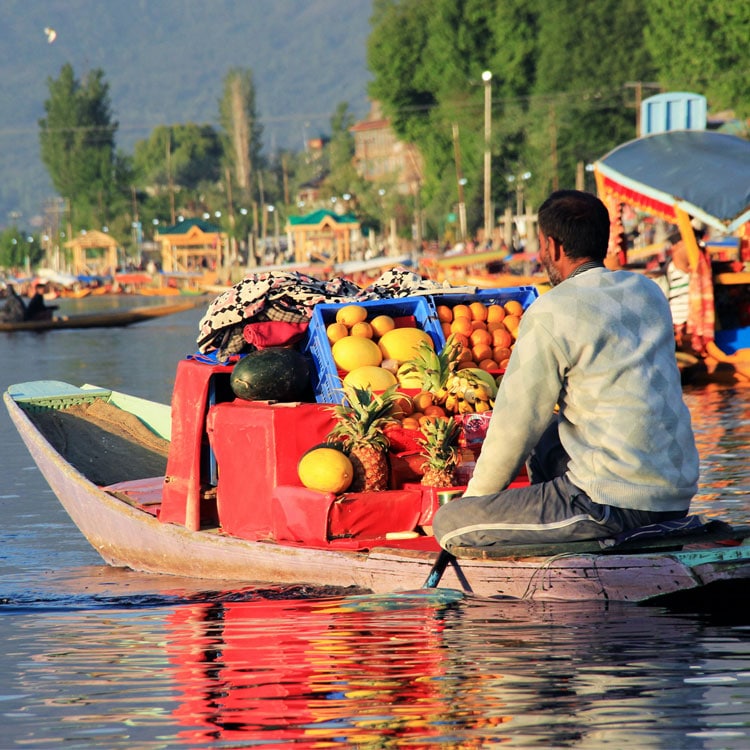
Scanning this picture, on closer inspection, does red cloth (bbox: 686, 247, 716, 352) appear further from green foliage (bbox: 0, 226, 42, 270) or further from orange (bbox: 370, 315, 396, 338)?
green foliage (bbox: 0, 226, 42, 270)

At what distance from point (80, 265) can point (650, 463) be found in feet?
420

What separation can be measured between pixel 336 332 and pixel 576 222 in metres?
2.62

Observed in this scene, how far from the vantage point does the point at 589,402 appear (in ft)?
20.9

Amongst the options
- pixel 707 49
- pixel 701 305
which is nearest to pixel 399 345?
→ pixel 701 305

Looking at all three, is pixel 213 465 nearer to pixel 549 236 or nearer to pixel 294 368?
pixel 294 368

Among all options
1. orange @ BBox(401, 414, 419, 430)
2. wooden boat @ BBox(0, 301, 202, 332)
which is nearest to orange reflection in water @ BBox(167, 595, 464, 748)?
orange @ BBox(401, 414, 419, 430)

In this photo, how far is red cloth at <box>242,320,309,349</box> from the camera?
862 cm

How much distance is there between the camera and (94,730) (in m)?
5.55

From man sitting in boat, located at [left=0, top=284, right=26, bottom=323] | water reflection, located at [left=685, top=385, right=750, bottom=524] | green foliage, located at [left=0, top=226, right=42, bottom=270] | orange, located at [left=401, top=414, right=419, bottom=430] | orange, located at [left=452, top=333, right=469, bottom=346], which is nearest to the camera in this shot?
orange, located at [left=401, top=414, right=419, bottom=430]

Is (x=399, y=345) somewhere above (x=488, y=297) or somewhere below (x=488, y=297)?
below

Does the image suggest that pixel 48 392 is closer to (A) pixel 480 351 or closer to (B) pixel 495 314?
(B) pixel 495 314

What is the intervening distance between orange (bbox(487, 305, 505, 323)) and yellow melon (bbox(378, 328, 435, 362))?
0.46 m

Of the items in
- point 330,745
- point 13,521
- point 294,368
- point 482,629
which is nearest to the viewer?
point 330,745

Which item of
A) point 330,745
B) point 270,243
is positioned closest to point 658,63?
point 330,745
